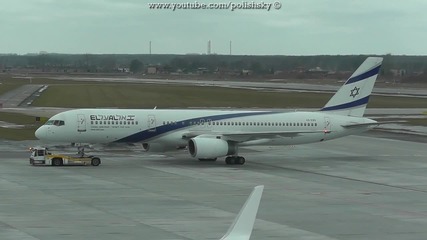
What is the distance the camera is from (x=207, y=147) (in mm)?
40688

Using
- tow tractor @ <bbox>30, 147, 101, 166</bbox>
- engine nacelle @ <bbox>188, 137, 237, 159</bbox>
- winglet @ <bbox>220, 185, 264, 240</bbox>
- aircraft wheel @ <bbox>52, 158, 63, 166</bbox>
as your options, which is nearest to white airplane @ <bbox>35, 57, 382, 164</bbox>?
engine nacelle @ <bbox>188, 137, 237, 159</bbox>

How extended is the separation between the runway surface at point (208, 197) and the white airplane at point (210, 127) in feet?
4.02

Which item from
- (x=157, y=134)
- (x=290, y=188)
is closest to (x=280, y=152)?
(x=157, y=134)

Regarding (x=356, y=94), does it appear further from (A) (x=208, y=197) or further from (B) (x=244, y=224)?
(B) (x=244, y=224)

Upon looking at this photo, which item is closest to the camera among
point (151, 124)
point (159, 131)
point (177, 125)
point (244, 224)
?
point (244, 224)

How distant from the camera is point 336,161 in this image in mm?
44469

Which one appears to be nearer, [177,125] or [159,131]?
[159,131]

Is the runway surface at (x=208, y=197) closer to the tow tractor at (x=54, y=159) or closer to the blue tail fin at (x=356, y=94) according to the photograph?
the tow tractor at (x=54, y=159)

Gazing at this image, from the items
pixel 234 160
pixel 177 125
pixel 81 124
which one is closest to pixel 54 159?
pixel 81 124

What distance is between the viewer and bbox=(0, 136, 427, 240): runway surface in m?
22.6

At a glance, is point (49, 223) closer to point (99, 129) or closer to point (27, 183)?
point (27, 183)

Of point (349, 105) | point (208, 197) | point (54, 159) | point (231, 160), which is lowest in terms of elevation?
point (208, 197)

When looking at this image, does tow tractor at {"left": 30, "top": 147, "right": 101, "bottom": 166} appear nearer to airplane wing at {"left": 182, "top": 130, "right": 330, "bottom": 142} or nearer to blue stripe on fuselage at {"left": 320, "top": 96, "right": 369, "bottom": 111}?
airplane wing at {"left": 182, "top": 130, "right": 330, "bottom": 142}

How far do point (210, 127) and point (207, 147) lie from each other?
2.71m
